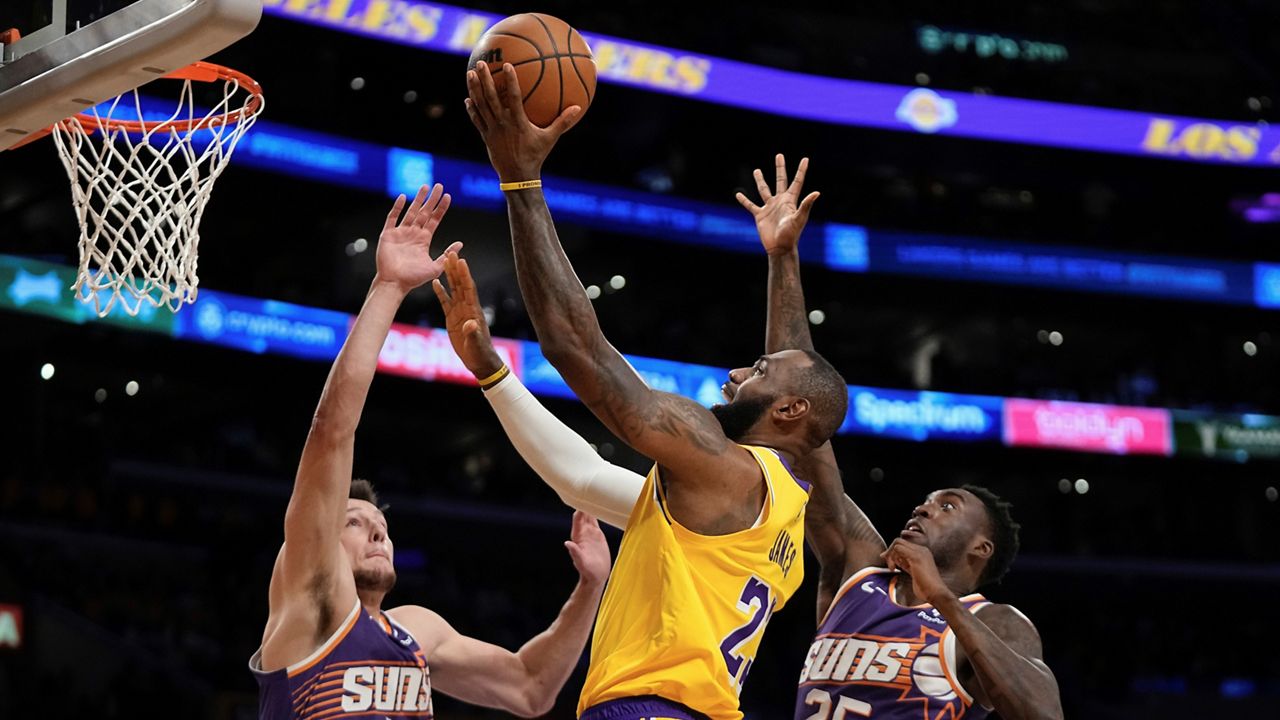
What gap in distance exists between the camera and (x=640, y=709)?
3.49m

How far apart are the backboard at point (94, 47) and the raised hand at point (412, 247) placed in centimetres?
72

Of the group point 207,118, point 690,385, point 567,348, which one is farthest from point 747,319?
point 567,348

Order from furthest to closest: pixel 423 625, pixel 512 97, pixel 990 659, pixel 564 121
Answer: pixel 423 625
pixel 990 659
pixel 564 121
pixel 512 97

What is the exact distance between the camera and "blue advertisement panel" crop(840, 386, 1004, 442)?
65.9 feet

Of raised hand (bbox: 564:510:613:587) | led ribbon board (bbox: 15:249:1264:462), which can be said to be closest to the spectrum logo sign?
led ribbon board (bbox: 15:249:1264:462)

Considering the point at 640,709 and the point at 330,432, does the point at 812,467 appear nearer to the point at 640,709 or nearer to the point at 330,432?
the point at 640,709

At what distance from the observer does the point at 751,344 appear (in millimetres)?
20812

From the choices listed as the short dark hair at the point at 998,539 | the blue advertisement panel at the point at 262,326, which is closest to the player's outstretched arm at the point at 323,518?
the short dark hair at the point at 998,539

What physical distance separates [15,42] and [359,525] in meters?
1.62

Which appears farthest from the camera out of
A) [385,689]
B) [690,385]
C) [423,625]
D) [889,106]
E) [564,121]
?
[889,106]

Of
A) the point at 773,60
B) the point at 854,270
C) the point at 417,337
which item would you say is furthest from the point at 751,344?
the point at 417,337

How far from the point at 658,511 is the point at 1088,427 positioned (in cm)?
1848

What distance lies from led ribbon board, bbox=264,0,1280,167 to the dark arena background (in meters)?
0.05

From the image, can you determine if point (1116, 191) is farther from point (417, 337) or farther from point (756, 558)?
point (756, 558)
